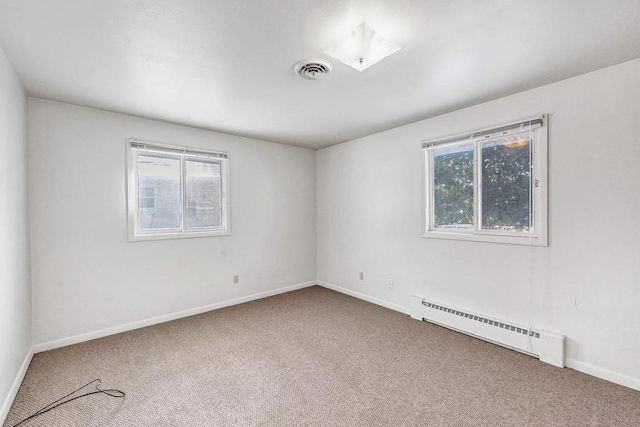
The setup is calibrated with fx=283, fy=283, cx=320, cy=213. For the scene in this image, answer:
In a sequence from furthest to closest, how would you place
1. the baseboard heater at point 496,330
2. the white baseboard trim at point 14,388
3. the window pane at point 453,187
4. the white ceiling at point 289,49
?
the window pane at point 453,187
the baseboard heater at point 496,330
the white baseboard trim at point 14,388
the white ceiling at point 289,49

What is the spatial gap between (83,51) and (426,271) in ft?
11.9

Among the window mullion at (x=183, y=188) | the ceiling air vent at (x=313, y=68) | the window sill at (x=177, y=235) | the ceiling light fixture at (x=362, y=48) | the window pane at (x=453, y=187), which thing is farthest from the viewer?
the window mullion at (x=183, y=188)

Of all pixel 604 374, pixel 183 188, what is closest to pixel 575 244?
pixel 604 374

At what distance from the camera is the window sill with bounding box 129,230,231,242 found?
318cm

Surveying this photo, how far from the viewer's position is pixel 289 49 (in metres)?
1.85

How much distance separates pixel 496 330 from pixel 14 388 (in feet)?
12.9

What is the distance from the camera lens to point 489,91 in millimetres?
2549

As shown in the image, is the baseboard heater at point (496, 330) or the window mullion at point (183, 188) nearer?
the baseboard heater at point (496, 330)

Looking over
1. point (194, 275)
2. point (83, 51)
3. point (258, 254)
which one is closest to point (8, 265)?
point (83, 51)

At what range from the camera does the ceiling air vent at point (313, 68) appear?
6.57 ft

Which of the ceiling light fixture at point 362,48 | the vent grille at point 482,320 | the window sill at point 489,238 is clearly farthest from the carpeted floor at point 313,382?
the ceiling light fixture at point 362,48

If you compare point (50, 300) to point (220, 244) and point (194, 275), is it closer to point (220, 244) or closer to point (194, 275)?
point (194, 275)

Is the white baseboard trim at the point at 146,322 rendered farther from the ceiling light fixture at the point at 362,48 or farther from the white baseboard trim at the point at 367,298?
the ceiling light fixture at the point at 362,48

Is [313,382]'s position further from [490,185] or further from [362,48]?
[490,185]
